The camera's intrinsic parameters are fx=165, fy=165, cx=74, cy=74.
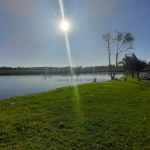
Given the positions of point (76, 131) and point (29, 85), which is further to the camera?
point (29, 85)

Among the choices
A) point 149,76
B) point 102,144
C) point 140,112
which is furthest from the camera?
point 149,76

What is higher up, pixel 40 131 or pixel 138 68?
pixel 138 68

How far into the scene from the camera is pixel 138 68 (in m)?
34.5

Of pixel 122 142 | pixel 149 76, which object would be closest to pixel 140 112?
pixel 122 142

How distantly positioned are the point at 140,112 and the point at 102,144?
3.91 m

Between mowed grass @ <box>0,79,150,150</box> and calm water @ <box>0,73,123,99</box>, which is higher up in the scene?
mowed grass @ <box>0,79,150,150</box>

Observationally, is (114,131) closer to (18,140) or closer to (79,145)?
(79,145)

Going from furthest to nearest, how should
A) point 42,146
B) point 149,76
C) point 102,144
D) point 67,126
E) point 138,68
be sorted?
point 138,68
point 149,76
point 67,126
point 102,144
point 42,146

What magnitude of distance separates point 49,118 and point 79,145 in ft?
7.72

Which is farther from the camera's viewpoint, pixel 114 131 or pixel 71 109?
pixel 71 109

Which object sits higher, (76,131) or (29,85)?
(76,131)

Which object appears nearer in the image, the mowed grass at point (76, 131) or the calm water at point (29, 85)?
the mowed grass at point (76, 131)

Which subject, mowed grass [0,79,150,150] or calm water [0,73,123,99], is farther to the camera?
calm water [0,73,123,99]

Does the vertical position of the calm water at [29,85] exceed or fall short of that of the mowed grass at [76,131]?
it falls short
